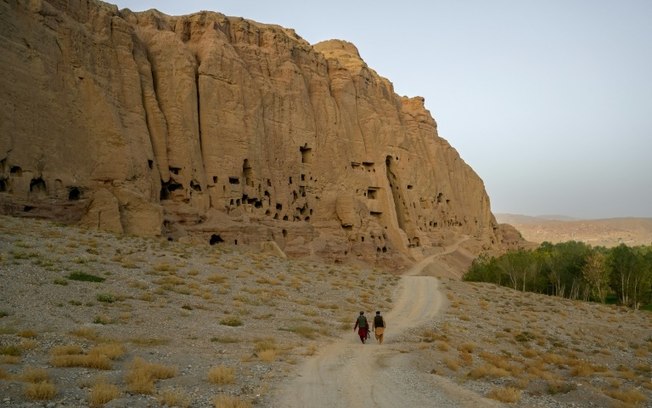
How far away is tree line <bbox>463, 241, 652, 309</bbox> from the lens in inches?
1977

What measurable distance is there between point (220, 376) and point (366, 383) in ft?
12.6

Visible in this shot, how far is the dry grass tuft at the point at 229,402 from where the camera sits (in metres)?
9.42

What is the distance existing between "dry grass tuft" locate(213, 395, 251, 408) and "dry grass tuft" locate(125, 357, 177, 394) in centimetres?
143

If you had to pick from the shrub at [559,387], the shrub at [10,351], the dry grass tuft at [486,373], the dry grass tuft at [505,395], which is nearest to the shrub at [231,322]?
the shrub at [10,351]

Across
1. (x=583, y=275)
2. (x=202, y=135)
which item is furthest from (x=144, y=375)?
(x=583, y=275)

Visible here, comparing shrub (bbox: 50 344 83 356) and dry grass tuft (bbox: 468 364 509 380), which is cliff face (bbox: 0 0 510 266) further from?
dry grass tuft (bbox: 468 364 509 380)

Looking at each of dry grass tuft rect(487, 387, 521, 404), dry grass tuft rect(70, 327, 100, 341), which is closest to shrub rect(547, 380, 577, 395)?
dry grass tuft rect(487, 387, 521, 404)

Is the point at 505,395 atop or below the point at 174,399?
below

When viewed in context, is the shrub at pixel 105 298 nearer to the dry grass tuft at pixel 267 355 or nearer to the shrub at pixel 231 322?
the shrub at pixel 231 322

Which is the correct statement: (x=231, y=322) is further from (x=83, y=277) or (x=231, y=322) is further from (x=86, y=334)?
(x=83, y=277)

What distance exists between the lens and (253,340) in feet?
54.6

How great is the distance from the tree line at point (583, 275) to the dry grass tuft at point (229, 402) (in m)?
45.7

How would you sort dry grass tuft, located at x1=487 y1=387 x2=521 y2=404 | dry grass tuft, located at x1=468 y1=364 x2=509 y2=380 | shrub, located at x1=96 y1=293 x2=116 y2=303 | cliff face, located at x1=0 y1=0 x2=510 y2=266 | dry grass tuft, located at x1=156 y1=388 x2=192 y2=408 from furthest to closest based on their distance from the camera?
cliff face, located at x1=0 y1=0 x2=510 y2=266 → shrub, located at x1=96 y1=293 x2=116 y2=303 → dry grass tuft, located at x1=468 y1=364 x2=509 y2=380 → dry grass tuft, located at x1=487 y1=387 x2=521 y2=404 → dry grass tuft, located at x1=156 y1=388 x2=192 y2=408

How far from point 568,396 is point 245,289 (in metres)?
15.9
